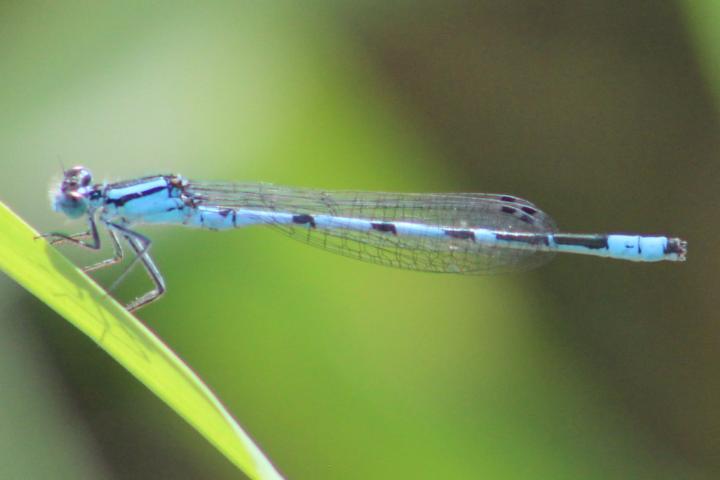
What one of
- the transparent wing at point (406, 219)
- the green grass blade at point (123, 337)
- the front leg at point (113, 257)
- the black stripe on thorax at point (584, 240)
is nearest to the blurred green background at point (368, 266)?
the transparent wing at point (406, 219)

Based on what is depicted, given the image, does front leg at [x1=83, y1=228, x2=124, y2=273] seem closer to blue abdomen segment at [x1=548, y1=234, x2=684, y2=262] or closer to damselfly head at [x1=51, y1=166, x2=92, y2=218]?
damselfly head at [x1=51, y1=166, x2=92, y2=218]

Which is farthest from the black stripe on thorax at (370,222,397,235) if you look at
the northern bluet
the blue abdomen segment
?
the blue abdomen segment

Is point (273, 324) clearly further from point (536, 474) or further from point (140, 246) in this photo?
point (536, 474)

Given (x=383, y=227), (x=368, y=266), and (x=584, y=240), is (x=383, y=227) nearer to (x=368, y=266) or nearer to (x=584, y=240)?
(x=368, y=266)

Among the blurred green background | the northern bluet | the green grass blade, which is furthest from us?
the blurred green background

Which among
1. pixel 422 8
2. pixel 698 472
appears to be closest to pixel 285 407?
pixel 698 472

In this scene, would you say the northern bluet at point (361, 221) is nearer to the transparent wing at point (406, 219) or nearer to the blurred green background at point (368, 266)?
the transparent wing at point (406, 219)

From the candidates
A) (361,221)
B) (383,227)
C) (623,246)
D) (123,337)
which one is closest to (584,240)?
(623,246)
